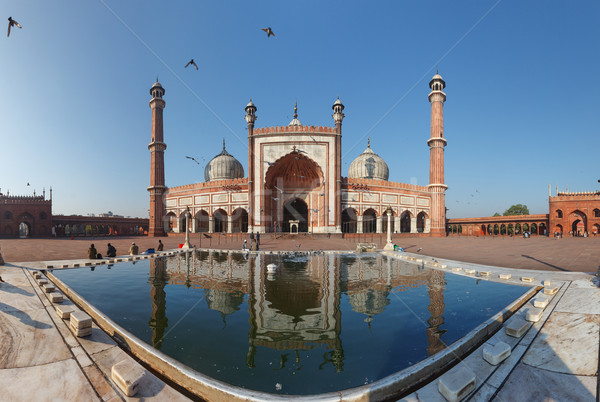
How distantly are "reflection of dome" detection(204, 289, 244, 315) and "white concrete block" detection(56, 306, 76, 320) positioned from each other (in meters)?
2.67

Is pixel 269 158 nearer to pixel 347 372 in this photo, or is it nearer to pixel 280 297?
pixel 280 297

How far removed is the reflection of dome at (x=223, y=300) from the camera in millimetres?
6352

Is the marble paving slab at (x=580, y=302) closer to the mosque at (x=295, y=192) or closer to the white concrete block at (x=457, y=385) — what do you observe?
the white concrete block at (x=457, y=385)

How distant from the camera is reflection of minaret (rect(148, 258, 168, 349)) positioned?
4875 millimetres

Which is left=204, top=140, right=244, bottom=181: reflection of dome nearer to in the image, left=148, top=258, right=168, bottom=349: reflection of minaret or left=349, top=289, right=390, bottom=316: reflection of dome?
left=148, top=258, right=168, bottom=349: reflection of minaret

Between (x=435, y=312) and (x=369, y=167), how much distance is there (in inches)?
1484

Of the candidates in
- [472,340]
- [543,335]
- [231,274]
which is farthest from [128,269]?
[543,335]

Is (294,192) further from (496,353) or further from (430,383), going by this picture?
(430,383)

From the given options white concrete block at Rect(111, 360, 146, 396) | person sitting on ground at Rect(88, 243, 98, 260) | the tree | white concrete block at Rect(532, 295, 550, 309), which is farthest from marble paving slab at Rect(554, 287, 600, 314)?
the tree

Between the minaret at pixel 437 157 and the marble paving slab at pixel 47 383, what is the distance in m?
38.3

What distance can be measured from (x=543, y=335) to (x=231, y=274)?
9004mm

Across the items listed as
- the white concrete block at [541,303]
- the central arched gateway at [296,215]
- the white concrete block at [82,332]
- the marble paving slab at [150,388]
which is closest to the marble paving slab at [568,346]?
the white concrete block at [541,303]

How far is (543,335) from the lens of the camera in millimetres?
4371

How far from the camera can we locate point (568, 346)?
13.1 ft
